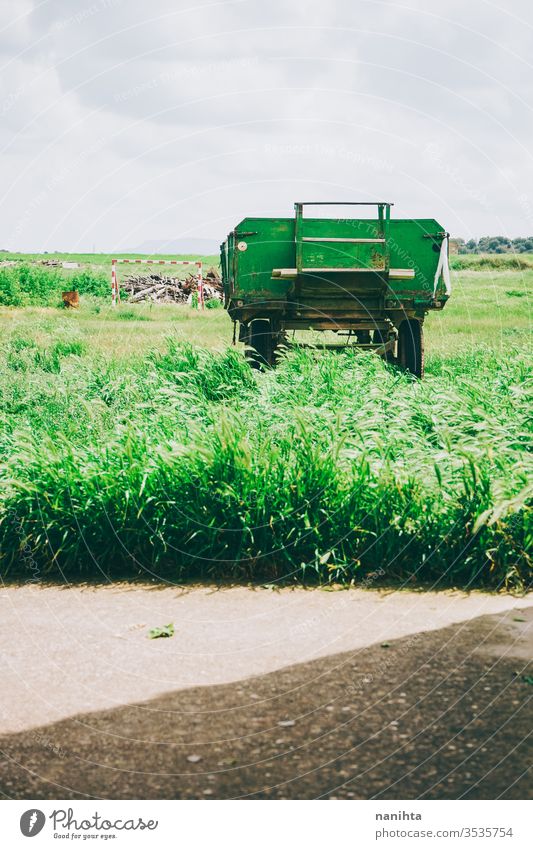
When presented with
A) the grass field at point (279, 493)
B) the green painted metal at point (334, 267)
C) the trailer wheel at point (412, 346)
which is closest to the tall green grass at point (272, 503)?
the grass field at point (279, 493)

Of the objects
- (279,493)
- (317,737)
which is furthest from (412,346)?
(317,737)

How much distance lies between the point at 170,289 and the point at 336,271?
22.7 m

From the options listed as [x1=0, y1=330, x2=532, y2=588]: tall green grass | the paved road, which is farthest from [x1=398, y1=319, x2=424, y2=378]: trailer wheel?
the paved road

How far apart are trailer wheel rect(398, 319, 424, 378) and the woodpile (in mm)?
19442

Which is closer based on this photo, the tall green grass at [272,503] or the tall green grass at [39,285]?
the tall green grass at [272,503]

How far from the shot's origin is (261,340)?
12.1 m

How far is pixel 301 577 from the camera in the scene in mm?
5359

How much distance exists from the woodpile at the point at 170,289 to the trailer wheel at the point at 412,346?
19.4 m

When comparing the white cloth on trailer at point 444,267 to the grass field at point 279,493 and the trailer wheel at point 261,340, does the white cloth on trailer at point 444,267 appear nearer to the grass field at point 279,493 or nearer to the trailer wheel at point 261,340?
the trailer wheel at point 261,340

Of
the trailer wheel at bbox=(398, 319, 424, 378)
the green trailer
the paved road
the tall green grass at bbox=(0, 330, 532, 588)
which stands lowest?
the paved road

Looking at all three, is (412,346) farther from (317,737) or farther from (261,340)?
(317,737)

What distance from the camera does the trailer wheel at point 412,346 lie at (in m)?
11.9

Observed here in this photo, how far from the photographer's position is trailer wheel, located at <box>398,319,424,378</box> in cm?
1191

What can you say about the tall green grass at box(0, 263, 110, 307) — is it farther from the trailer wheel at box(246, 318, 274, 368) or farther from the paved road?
the paved road
